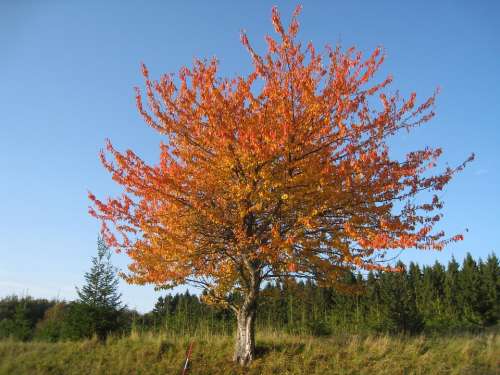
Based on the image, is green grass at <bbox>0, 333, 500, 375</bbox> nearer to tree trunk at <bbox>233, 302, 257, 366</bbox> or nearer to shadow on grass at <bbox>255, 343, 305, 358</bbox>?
shadow on grass at <bbox>255, 343, 305, 358</bbox>

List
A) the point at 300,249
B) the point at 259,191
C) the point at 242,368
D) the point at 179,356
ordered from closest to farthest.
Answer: the point at 259,191 < the point at 300,249 < the point at 242,368 < the point at 179,356

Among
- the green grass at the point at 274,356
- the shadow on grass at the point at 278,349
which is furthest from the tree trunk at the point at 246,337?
the shadow on grass at the point at 278,349

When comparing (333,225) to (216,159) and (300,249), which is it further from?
(216,159)

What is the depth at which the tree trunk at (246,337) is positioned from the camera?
9852 mm

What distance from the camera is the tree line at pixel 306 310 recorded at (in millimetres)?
15469

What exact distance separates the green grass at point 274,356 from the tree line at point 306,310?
1.57m

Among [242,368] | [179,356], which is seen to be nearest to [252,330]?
[242,368]

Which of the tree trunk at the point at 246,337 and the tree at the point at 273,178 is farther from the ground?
the tree at the point at 273,178

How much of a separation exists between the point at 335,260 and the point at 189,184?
3738 millimetres

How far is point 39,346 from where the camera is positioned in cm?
1280

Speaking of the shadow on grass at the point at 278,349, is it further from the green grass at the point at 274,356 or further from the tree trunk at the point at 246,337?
the tree trunk at the point at 246,337

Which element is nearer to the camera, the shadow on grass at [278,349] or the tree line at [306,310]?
the shadow on grass at [278,349]

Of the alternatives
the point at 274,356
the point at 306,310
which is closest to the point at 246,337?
the point at 274,356

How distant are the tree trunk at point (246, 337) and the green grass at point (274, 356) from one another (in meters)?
0.24
